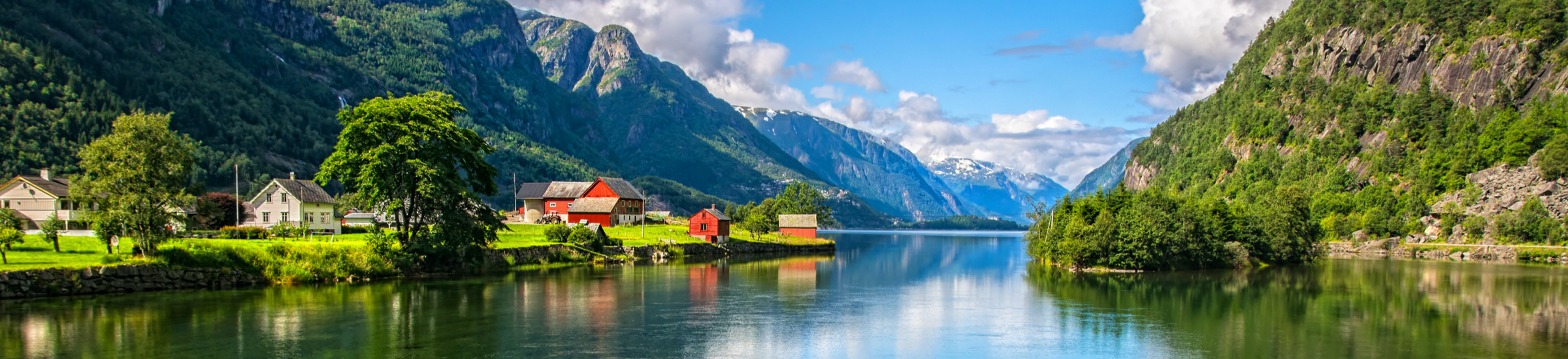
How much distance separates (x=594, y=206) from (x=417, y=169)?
4812cm

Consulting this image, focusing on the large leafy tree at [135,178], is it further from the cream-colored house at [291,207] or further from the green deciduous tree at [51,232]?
the cream-colored house at [291,207]

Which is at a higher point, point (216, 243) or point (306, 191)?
point (306, 191)

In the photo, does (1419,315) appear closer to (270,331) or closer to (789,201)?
(270,331)

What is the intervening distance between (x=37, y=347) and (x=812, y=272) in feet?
159

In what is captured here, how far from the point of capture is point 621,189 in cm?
10731

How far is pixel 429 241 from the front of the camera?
55.1m

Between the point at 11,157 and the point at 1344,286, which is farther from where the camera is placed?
the point at 11,157

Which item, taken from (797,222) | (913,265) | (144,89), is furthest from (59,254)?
(144,89)

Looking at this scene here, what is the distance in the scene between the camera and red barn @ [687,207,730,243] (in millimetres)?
92625

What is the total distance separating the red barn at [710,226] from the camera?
304 feet

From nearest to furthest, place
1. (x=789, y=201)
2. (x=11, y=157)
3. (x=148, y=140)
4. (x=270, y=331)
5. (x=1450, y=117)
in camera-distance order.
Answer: (x=270, y=331) → (x=148, y=140) → (x=11, y=157) → (x=1450, y=117) → (x=789, y=201)

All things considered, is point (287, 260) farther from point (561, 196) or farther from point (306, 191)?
point (561, 196)

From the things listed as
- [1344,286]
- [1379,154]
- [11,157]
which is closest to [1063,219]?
[1344,286]

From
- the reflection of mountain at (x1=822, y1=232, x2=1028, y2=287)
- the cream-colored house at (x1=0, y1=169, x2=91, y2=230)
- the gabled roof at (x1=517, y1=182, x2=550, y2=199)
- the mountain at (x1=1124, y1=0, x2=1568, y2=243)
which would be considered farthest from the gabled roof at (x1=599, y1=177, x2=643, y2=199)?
the mountain at (x1=1124, y1=0, x2=1568, y2=243)
